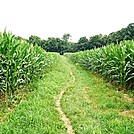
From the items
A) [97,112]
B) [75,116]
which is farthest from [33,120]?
[97,112]

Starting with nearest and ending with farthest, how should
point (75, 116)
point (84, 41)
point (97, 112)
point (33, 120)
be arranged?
point (33, 120), point (75, 116), point (97, 112), point (84, 41)

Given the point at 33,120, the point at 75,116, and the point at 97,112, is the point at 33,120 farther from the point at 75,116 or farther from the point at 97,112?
the point at 97,112

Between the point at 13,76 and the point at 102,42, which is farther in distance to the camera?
the point at 102,42

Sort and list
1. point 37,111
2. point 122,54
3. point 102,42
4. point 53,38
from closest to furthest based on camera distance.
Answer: point 37,111, point 122,54, point 102,42, point 53,38

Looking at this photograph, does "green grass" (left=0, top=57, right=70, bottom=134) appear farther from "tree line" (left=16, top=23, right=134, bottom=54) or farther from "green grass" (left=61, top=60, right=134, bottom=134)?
"tree line" (left=16, top=23, right=134, bottom=54)

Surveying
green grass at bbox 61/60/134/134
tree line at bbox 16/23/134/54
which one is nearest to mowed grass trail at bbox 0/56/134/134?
green grass at bbox 61/60/134/134

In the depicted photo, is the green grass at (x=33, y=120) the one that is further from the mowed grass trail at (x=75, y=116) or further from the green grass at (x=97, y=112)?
the green grass at (x=97, y=112)

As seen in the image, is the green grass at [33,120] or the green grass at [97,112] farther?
the green grass at [97,112]

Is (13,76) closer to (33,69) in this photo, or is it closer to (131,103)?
(33,69)

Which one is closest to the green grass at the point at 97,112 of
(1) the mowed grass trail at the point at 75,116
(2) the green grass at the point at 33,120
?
(1) the mowed grass trail at the point at 75,116

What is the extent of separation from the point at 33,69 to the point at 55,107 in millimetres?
2931

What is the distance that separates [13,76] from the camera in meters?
6.55

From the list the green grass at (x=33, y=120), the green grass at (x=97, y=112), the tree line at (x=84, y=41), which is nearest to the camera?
the green grass at (x=33, y=120)

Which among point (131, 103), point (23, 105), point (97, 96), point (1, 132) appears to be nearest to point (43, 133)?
point (1, 132)
